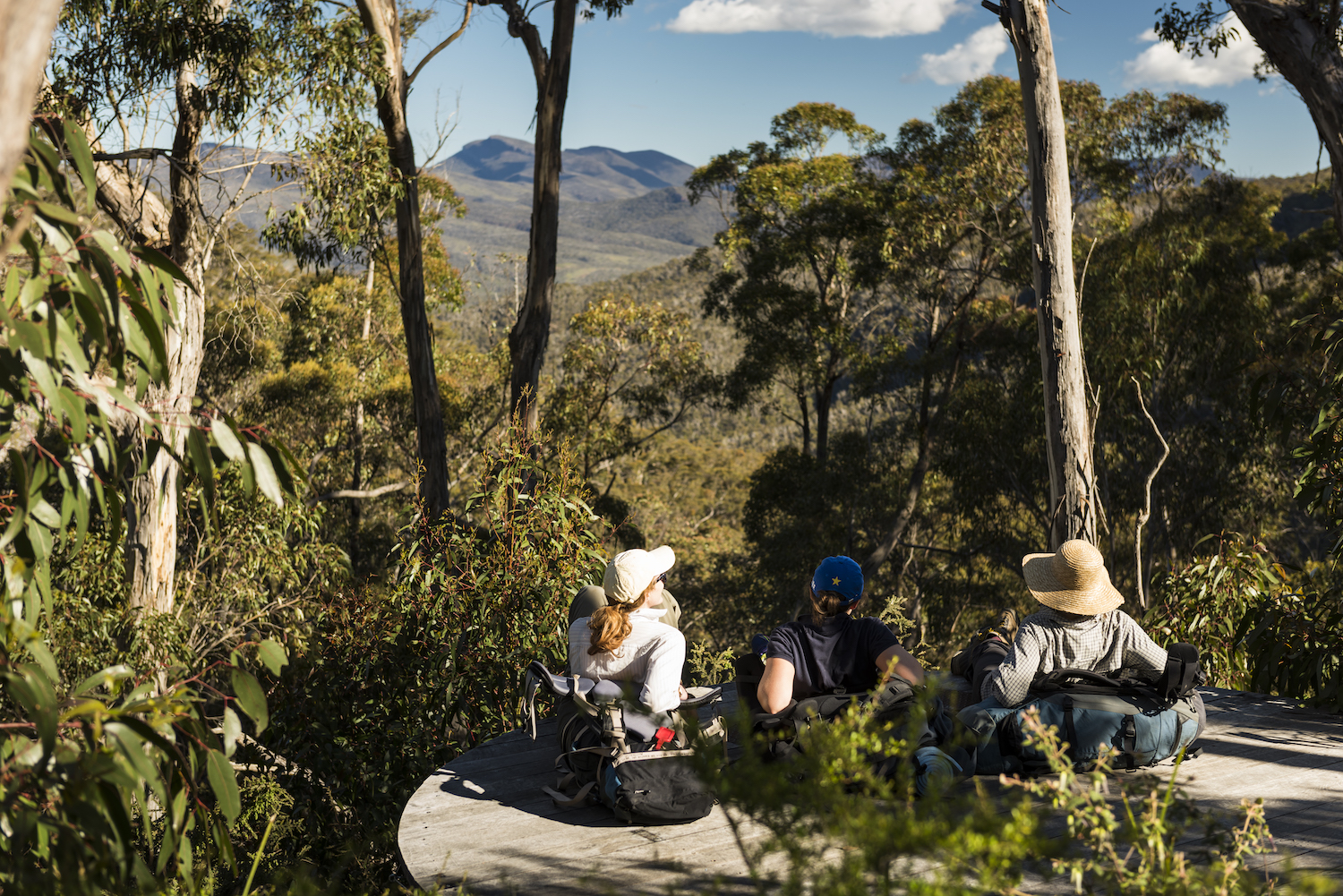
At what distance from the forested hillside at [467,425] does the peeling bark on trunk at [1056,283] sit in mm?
79

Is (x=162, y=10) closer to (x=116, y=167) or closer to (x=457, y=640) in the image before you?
(x=116, y=167)

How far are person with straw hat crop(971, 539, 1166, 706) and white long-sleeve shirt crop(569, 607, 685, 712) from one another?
982 mm

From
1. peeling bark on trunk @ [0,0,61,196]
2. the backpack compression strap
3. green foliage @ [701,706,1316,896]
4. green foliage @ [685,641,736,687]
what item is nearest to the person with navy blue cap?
the backpack compression strap

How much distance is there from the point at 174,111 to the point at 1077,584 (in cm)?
835

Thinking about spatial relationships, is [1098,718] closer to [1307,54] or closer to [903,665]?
[903,665]

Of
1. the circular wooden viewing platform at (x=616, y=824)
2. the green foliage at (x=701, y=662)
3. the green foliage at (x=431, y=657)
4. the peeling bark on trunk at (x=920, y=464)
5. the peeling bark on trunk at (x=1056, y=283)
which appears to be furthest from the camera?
the peeling bark on trunk at (x=920, y=464)

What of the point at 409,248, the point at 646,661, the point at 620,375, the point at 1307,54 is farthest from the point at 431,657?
the point at 620,375

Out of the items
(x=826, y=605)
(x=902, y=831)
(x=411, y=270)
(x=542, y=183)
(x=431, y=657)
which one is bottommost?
(x=431, y=657)

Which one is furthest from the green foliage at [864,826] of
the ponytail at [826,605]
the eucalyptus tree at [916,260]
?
the eucalyptus tree at [916,260]

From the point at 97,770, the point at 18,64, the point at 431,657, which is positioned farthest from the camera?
the point at 431,657

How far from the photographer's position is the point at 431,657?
14.1ft

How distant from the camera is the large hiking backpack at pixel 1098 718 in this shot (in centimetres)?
287

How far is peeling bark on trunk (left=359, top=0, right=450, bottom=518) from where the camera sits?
28.5 ft

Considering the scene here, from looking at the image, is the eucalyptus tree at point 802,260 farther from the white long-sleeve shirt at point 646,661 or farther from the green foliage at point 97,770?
the green foliage at point 97,770
